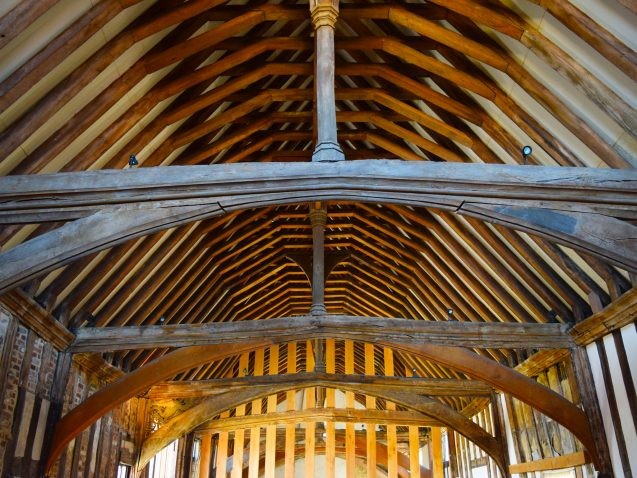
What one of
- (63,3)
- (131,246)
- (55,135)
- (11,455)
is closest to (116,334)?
(131,246)

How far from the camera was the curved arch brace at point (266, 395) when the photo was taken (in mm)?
9555

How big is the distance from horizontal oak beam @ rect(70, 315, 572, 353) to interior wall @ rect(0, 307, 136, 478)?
1.50ft

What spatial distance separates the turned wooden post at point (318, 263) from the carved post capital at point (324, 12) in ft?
9.15

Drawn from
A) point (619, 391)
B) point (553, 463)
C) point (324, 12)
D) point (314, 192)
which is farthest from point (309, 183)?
point (553, 463)

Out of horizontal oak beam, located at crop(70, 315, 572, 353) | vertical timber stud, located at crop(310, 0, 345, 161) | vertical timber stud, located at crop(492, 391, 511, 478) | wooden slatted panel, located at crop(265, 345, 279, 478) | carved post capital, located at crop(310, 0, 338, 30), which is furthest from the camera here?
wooden slatted panel, located at crop(265, 345, 279, 478)

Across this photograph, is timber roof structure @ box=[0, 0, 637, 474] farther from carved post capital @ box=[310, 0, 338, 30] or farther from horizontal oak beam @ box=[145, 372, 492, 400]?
carved post capital @ box=[310, 0, 338, 30]

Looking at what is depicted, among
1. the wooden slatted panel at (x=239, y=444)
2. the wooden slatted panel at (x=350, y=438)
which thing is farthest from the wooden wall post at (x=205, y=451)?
the wooden slatted panel at (x=350, y=438)

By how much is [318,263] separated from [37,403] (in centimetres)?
313

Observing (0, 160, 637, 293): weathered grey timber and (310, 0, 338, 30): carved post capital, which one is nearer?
(0, 160, 637, 293): weathered grey timber

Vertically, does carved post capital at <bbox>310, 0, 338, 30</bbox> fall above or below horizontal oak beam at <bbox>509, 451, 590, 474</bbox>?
above

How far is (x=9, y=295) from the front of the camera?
533cm

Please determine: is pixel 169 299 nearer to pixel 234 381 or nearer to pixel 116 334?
pixel 116 334

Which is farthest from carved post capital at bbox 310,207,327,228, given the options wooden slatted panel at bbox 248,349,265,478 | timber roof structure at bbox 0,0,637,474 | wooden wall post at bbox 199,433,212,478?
wooden wall post at bbox 199,433,212,478

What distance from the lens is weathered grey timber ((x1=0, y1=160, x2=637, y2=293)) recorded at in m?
3.80
